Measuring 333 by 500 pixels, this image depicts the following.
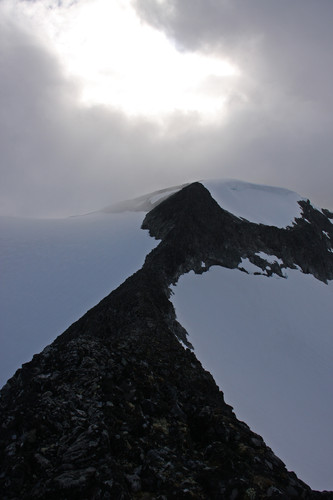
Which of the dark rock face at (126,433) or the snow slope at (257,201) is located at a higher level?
the snow slope at (257,201)

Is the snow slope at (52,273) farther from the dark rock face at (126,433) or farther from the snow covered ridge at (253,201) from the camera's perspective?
the snow covered ridge at (253,201)

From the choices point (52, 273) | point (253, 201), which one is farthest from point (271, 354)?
point (253, 201)

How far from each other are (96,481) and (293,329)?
88.4ft

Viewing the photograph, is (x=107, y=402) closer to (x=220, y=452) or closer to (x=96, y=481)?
(x=96, y=481)

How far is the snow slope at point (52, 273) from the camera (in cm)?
2336

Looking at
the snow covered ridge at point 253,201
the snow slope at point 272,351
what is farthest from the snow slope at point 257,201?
the snow slope at point 272,351

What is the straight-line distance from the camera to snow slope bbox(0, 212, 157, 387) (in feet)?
76.6

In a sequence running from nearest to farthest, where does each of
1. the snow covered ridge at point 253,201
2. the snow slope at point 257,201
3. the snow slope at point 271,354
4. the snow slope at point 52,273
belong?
the snow slope at point 271,354
the snow slope at point 52,273
the snow slope at point 257,201
the snow covered ridge at point 253,201

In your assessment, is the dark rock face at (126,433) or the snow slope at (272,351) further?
the snow slope at (272,351)

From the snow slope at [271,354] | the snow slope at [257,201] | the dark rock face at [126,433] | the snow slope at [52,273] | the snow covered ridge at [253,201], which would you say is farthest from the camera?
the snow covered ridge at [253,201]

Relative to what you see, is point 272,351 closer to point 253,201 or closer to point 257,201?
point 253,201

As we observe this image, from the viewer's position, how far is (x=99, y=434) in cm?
768

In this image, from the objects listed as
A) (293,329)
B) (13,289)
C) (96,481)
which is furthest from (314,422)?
(13,289)

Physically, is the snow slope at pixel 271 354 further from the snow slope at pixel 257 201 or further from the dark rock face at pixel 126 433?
the snow slope at pixel 257 201
